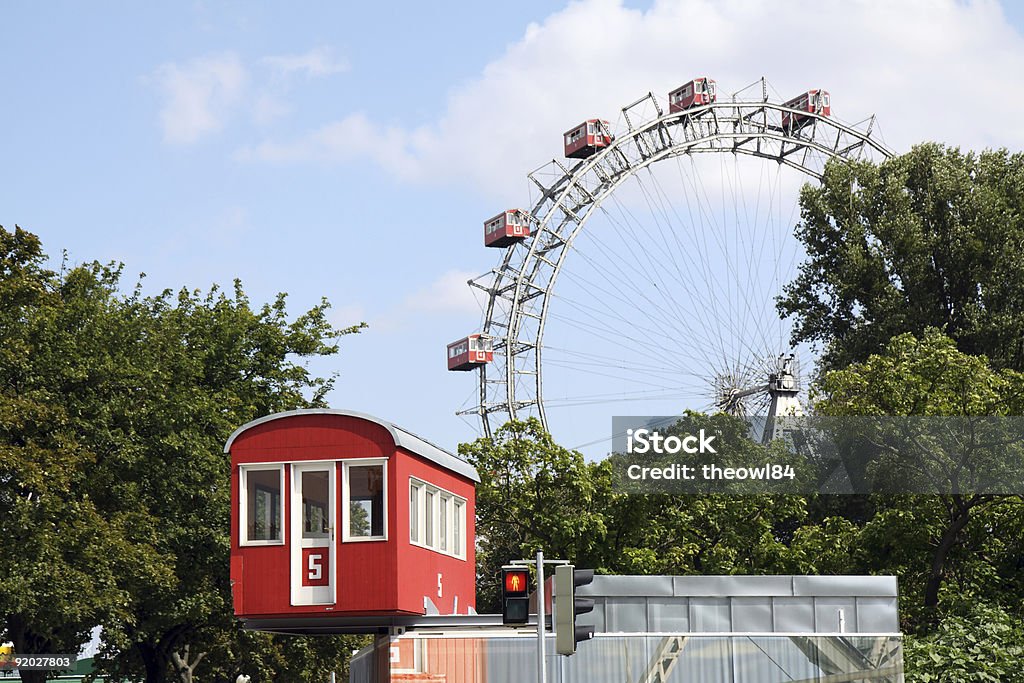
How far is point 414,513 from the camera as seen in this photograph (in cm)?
2580

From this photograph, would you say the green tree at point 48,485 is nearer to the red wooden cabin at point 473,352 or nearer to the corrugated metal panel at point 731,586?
the corrugated metal panel at point 731,586

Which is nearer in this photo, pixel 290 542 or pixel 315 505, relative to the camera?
pixel 290 542

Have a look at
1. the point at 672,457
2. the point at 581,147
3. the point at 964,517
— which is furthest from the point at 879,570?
the point at 581,147

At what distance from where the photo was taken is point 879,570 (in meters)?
45.5

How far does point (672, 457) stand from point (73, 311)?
68.2 feet

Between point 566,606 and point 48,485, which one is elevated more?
point 48,485

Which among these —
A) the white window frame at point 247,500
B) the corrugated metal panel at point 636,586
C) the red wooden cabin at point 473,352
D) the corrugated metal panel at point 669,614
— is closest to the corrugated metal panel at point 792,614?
the corrugated metal panel at point 669,614

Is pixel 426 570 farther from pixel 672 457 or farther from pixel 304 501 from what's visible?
pixel 672 457

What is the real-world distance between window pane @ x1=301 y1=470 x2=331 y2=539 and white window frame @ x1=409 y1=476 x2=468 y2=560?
1.41 m

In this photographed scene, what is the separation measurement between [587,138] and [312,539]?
3675cm

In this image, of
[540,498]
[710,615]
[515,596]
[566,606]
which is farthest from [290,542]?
[540,498]

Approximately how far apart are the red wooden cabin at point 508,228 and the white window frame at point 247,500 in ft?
110

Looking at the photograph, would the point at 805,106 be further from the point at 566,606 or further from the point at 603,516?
the point at 566,606

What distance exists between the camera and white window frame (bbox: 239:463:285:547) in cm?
2500
